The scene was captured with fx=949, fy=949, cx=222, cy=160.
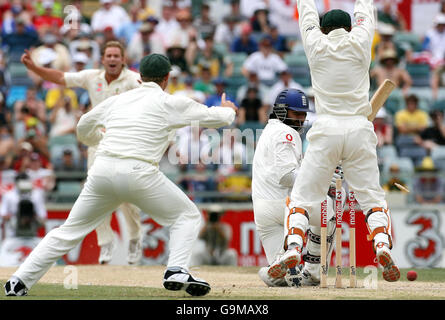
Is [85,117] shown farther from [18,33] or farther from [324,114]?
[18,33]

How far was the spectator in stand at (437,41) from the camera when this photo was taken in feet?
68.2

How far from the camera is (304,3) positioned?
8.98m

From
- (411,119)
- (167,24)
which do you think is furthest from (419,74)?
(167,24)

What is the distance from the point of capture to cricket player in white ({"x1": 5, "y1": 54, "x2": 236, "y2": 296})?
8305mm

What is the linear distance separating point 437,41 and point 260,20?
396 centimetres

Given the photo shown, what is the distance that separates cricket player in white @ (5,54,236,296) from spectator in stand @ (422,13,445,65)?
42.9 ft

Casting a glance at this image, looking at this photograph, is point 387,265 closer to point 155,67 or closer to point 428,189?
point 155,67

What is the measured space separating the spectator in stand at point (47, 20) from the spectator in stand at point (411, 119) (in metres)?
7.82

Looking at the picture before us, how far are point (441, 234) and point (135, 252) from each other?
624 cm

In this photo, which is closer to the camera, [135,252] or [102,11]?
[135,252]

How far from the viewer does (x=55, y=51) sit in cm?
1983

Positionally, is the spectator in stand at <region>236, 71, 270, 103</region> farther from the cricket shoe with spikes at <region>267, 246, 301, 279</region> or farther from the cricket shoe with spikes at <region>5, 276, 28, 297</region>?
the cricket shoe with spikes at <region>5, 276, 28, 297</region>

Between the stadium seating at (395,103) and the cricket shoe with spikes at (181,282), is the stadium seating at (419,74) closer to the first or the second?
the stadium seating at (395,103)
